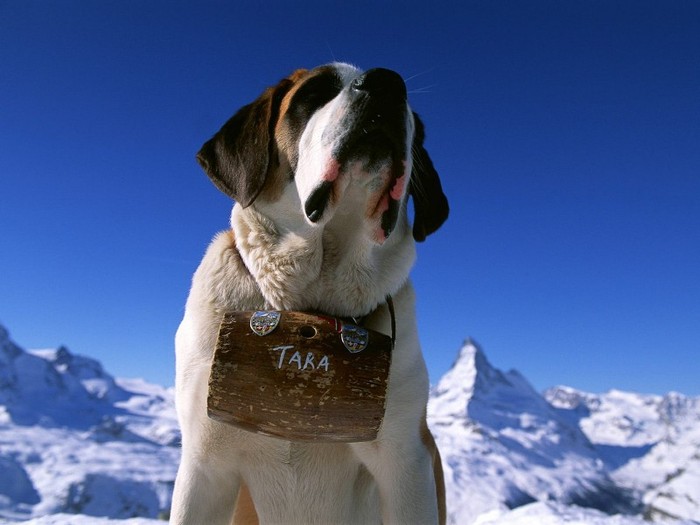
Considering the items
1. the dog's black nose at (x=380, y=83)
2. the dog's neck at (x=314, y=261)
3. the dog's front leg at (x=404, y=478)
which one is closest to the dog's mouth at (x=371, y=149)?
the dog's black nose at (x=380, y=83)

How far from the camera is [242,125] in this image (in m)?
3.29

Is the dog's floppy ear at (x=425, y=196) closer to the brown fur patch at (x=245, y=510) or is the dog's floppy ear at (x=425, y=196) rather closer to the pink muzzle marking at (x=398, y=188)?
the pink muzzle marking at (x=398, y=188)

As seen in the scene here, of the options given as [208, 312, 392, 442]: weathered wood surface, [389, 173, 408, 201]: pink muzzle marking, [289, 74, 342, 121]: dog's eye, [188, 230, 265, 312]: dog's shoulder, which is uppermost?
[289, 74, 342, 121]: dog's eye

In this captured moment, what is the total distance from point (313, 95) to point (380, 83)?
0.48 m

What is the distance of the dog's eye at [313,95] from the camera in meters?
3.12

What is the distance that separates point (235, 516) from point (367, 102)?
2.36 meters

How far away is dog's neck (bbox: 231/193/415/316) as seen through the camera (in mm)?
2957

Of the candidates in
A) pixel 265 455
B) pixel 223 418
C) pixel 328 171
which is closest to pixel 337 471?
pixel 265 455

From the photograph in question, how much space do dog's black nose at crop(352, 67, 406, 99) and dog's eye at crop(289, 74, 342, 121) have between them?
0.31 m

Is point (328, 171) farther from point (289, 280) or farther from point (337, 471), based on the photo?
point (337, 471)

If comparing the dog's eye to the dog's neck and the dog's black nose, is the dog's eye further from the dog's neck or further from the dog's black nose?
the dog's neck

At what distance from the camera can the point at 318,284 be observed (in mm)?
3002

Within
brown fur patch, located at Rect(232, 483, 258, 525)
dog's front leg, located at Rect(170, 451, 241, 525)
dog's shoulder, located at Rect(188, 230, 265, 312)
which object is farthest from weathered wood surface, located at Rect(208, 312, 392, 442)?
brown fur patch, located at Rect(232, 483, 258, 525)

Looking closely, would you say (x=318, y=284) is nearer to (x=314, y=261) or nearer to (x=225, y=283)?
(x=314, y=261)
